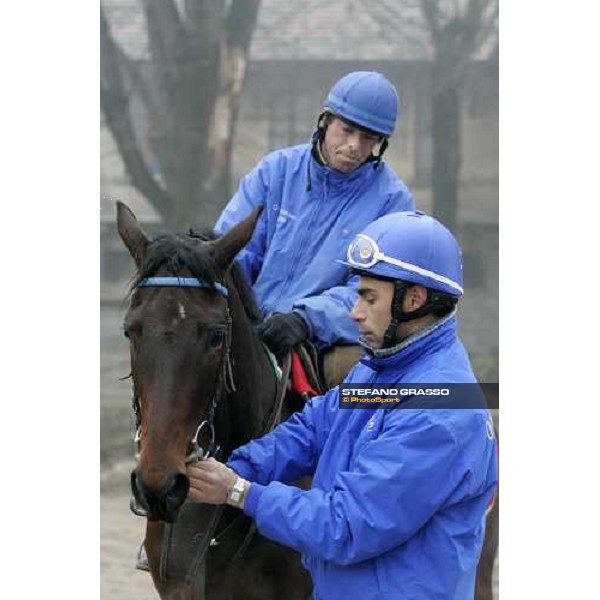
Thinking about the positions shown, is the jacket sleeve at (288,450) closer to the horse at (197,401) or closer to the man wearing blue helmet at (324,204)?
the horse at (197,401)

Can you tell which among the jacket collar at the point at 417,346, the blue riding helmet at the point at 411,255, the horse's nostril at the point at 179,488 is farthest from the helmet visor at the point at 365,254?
the horse's nostril at the point at 179,488

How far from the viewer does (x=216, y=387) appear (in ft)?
8.60

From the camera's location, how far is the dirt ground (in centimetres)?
441

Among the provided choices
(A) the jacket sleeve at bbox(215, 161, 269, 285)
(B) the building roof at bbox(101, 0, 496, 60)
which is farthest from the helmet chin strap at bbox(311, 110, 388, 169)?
(B) the building roof at bbox(101, 0, 496, 60)

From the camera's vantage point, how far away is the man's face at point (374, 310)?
2.47 m

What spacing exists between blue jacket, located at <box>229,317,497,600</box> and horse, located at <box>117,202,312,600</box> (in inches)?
9.5

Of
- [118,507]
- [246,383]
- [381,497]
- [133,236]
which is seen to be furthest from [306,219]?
[118,507]

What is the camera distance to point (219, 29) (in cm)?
411

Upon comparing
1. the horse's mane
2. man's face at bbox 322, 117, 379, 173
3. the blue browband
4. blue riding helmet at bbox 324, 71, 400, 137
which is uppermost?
blue riding helmet at bbox 324, 71, 400, 137

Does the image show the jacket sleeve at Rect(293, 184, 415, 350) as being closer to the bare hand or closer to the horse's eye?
the horse's eye
